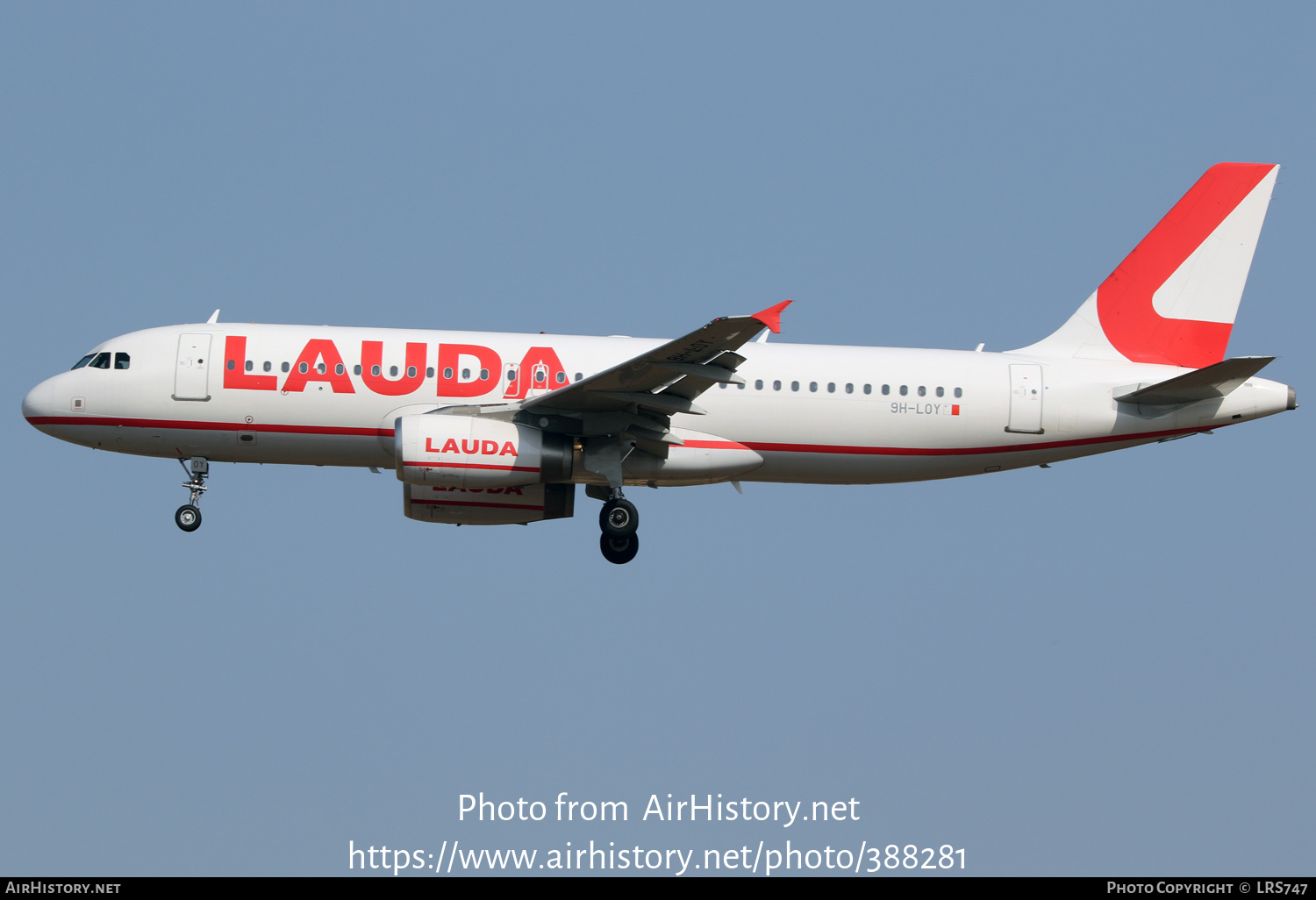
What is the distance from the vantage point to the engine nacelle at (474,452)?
24.9 meters

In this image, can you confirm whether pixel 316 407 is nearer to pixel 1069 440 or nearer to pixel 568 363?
pixel 568 363

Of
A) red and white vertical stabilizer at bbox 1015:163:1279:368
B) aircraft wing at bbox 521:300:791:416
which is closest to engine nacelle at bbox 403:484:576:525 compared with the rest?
aircraft wing at bbox 521:300:791:416

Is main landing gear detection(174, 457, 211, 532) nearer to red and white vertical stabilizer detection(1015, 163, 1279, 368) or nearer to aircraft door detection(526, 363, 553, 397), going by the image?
aircraft door detection(526, 363, 553, 397)

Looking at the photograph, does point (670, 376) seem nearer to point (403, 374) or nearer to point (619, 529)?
point (619, 529)

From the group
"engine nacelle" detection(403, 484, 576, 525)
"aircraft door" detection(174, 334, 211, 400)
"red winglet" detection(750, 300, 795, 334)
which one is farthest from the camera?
"engine nacelle" detection(403, 484, 576, 525)

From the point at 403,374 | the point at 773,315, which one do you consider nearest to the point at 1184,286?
the point at 773,315

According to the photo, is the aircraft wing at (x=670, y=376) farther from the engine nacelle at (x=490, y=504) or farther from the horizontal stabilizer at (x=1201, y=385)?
the horizontal stabilizer at (x=1201, y=385)

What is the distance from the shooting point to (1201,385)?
2698 cm

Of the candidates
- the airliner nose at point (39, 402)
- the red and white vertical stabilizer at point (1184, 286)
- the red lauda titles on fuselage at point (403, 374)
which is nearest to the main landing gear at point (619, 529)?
the red lauda titles on fuselage at point (403, 374)

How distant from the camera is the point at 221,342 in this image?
2686 centimetres

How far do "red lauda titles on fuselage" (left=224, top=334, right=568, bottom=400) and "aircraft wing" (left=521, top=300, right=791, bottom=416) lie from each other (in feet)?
4.36

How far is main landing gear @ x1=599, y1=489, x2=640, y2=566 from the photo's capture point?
1045 inches

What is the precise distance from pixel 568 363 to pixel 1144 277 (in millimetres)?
12848

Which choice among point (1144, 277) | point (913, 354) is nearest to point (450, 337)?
point (913, 354)
